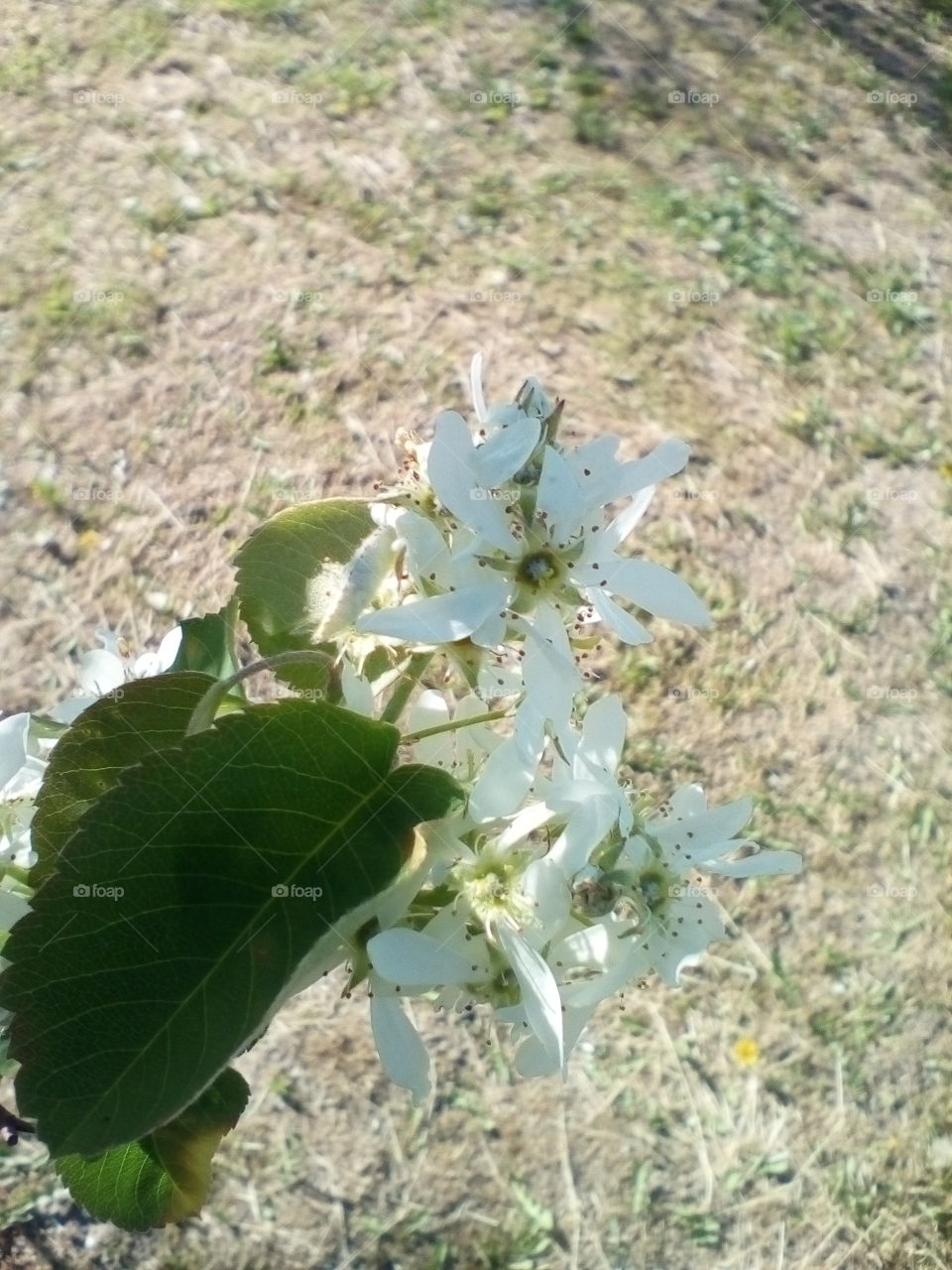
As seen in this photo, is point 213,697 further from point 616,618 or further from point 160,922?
point 616,618

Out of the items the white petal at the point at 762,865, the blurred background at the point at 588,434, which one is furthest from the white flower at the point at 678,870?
the blurred background at the point at 588,434

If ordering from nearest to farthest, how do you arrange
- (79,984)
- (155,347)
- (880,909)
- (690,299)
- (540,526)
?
(79,984), (540,526), (880,909), (155,347), (690,299)

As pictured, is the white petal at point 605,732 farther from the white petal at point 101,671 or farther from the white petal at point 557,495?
the white petal at point 101,671

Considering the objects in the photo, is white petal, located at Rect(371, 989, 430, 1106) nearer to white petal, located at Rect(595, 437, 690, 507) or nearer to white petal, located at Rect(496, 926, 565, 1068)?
white petal, located at Rect(496, 926, 565, 1068)

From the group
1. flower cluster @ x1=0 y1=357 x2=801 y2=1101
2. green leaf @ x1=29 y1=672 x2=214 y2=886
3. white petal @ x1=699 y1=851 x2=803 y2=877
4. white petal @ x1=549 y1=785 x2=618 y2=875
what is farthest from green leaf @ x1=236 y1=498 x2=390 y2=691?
white petal @ x1=699 y1=851 x2=803 y2=877

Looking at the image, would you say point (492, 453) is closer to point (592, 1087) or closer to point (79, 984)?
point (79, 984)

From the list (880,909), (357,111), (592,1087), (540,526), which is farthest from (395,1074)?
(357,111)

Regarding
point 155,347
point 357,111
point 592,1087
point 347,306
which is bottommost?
point 592,1087
